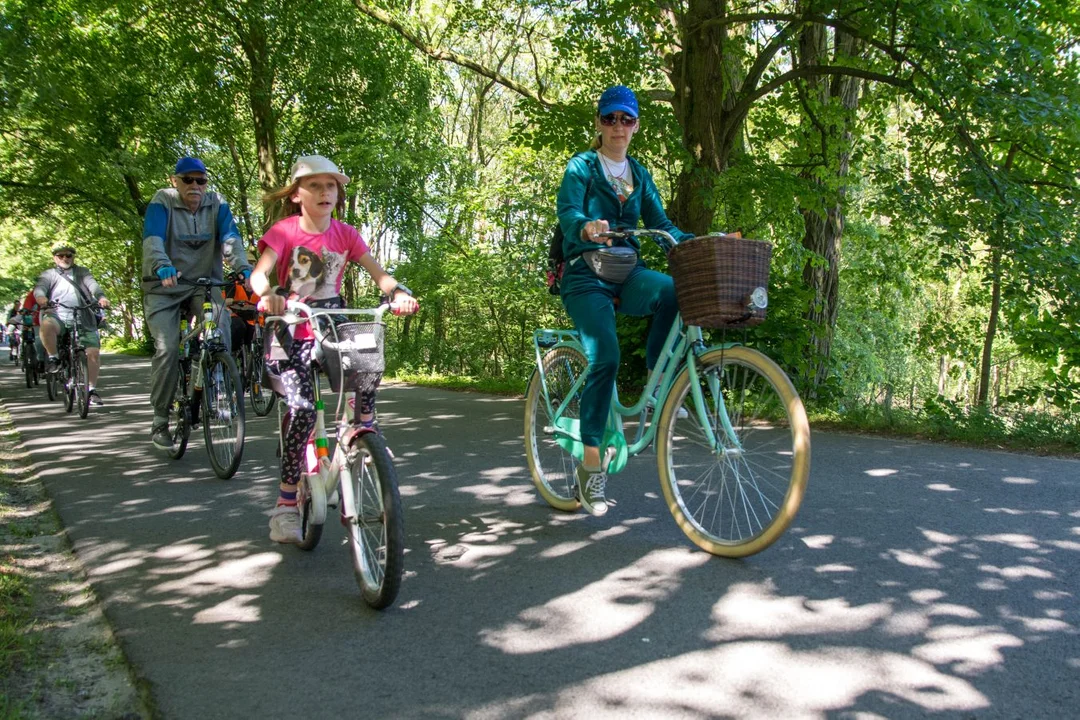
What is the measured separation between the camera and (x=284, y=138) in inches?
983

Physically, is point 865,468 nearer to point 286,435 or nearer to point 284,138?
point 286,435

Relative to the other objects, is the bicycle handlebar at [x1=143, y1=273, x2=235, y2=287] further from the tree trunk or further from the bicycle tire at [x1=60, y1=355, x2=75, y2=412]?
the tree trunk

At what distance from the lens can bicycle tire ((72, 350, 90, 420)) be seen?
33.8 feet

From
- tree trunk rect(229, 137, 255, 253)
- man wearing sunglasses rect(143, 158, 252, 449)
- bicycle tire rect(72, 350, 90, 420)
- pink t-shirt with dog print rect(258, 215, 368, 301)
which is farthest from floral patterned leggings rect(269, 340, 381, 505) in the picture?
tree trunk rect(229, 137, 255, 253)

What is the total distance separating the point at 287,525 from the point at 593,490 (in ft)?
5.29

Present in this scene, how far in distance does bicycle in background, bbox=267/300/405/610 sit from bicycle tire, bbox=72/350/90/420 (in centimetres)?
724

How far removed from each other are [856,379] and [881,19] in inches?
590

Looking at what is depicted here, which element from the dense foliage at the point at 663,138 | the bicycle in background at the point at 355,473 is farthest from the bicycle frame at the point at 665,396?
the dense foliage at the point at 663,138

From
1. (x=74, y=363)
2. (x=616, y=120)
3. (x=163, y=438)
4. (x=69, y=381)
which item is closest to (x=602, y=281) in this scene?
(x=616, y=120)

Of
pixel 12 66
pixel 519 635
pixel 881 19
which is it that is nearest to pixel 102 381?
pixel 12 66

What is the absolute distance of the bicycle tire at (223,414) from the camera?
6355 millimetres

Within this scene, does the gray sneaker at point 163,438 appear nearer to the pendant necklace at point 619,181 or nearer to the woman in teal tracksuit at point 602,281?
the woman in teal tracksuit at point 602,281

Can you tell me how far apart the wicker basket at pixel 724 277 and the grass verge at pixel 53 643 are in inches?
104

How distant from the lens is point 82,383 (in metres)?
10.4
